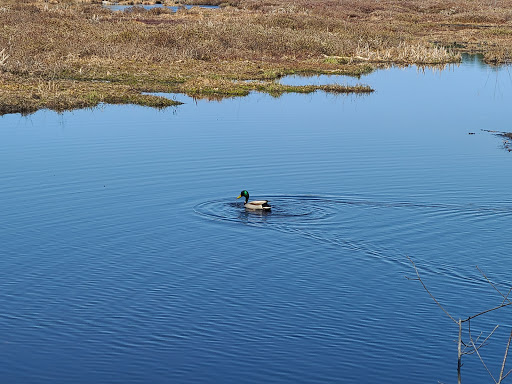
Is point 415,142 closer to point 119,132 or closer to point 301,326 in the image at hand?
point 119,132

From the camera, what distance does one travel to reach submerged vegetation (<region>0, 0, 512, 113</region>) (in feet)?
136

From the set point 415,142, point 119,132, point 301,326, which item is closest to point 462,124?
point 415,142

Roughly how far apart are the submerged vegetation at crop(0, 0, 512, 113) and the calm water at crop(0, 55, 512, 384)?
8378 mm

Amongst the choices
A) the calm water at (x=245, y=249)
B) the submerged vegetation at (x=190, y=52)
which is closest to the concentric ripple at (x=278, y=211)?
the calm water at (x=245, y=249)

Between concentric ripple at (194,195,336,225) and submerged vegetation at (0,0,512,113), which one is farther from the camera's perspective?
submerged vegetation at (0,0,512,113)

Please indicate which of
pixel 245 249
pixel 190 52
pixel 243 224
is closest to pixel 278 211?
pixel 243 224

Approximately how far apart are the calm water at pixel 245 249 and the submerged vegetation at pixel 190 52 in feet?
27.5

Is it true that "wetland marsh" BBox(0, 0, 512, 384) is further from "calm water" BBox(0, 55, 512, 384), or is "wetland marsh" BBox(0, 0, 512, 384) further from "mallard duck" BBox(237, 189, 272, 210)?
"mallard duck" BBox(237, 189, 272, 210)

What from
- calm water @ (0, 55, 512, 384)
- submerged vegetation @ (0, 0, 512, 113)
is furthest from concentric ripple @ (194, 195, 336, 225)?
submerged vegetation @ (0, 0, 512, 113)

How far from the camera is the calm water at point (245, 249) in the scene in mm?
12633

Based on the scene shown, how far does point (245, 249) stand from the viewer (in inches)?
707

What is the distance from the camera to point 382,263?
17078mm

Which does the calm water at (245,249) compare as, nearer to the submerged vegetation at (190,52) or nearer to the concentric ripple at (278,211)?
the concentric ripple at (278,211)

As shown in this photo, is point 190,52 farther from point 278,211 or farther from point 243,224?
point 243,224
